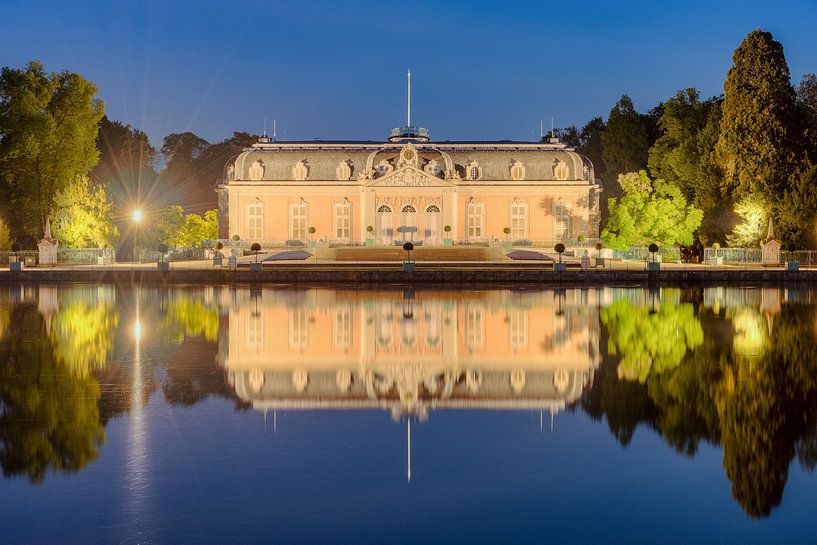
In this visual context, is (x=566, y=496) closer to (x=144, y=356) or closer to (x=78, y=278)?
(x=144, y=356)

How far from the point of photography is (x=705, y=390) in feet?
41.7

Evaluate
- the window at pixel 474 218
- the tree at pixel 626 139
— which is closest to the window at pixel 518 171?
the window at pixel 474 218

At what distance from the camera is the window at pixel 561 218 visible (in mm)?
62562

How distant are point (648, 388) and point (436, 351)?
4.27 meters

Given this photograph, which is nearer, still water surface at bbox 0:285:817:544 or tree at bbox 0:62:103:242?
still water surface at bbox 0:285:817:544

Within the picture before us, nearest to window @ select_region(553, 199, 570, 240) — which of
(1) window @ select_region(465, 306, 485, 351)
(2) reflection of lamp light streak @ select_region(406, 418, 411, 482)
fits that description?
(1) window @ select_region(465, 306, 485, 351)

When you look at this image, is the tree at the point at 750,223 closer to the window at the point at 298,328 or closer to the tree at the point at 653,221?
the tree at the point at 653,221

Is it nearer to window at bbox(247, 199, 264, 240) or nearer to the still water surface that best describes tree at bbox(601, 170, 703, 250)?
window at bbox(247, 199, 264, 240)

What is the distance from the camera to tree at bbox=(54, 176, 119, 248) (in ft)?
167

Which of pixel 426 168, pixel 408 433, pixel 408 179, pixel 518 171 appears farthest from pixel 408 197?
pixel 408 433

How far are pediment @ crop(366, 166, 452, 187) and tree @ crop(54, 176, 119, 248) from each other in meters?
17.1

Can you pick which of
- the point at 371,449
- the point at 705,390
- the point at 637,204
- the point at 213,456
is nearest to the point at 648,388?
the point at 705,390

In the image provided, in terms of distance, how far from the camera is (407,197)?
61.6m

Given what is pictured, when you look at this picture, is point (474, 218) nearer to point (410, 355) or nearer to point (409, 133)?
point (409, 133)
